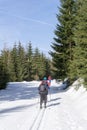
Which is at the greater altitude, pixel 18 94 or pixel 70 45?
pixel 70 45

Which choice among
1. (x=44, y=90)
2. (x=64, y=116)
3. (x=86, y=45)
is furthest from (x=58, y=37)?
(x=64, y=116)

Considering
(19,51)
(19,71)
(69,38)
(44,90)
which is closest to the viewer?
(44,90)

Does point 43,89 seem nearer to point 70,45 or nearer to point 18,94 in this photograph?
point 18,94

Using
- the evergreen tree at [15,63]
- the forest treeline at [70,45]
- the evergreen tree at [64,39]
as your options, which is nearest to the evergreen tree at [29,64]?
the evergreen tree at [15,63]

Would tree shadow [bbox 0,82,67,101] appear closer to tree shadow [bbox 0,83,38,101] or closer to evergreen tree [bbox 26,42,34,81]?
tree shadow [bbox 0,83,38,101]

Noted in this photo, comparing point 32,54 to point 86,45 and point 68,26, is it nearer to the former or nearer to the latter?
point 68,26

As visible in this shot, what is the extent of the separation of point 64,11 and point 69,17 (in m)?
1.12

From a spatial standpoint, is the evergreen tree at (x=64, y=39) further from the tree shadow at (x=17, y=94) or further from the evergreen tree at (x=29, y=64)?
the evergreen tree at (x=29, y=64)

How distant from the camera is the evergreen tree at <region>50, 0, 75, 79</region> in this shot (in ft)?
120

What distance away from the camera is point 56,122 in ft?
43.6

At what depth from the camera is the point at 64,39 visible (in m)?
37.4

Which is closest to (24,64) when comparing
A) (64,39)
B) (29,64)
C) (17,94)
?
(29,64)

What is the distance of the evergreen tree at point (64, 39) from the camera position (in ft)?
120

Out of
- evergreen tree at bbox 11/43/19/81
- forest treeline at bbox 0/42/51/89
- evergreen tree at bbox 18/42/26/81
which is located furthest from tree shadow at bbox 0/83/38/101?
evergreen tree at bbox 18/42/26/81
